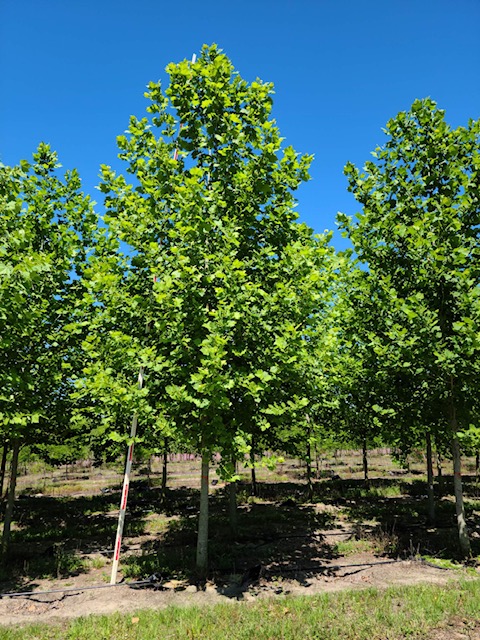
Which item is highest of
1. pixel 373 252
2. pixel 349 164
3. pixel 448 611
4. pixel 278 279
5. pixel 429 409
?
pixel 349 164

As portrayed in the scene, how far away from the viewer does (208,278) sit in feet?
22.1

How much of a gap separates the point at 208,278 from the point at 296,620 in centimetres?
488

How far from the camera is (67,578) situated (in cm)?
812

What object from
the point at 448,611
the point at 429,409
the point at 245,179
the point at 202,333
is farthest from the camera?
the point at 429,409

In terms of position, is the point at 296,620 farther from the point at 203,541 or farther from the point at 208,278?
the point at 208,278

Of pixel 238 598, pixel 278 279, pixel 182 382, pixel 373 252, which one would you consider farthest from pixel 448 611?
pixel 373 252

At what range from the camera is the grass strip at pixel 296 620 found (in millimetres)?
5027

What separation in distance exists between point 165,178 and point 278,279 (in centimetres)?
290

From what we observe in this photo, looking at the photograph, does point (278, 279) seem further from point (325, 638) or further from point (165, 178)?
point (325, 638)

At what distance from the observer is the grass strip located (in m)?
5.03

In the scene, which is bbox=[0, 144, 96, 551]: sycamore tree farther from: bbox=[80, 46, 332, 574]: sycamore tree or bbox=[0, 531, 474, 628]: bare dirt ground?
bbox=[0, 531, 474, 628]: bare dirt ground

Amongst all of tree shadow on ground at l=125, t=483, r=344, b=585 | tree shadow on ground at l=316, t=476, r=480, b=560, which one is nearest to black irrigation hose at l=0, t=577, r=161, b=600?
tree shadow on ground at l=125, t=483, r=344, b=585

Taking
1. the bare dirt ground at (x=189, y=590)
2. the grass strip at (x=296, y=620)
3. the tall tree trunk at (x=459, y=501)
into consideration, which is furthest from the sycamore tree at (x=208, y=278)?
the tall tree trunk at (x=459, y=501)

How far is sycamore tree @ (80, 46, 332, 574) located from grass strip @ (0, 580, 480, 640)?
184 cm
